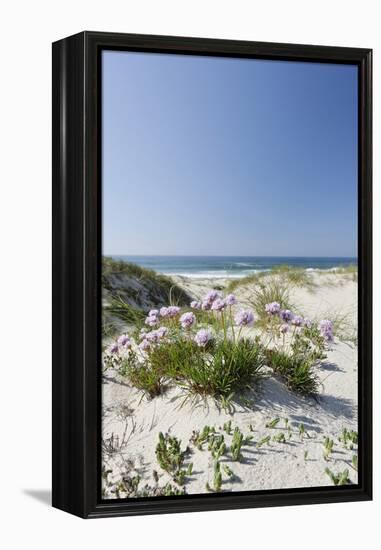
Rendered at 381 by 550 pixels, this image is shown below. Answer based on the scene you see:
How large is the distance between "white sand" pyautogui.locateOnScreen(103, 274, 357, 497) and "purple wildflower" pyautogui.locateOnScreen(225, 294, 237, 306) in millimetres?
42

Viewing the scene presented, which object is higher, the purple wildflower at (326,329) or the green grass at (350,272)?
the green grass at (350,272)

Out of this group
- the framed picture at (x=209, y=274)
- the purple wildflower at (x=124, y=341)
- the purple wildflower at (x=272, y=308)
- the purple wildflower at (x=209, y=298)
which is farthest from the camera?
→ the purple wildflower at (x=272, y=308)

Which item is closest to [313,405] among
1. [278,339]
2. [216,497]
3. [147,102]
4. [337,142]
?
[278,339]

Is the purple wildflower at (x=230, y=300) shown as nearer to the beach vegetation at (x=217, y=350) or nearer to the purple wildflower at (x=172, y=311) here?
the beach vegetation at (x=217, y=350)

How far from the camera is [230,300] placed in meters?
6.12

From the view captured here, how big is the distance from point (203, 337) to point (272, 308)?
0.54m

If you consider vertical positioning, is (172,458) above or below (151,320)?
below

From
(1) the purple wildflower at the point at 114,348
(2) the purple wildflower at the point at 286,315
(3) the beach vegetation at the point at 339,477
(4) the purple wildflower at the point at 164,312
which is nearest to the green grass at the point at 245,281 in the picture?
(2) the purple wildflower at the point at 286,315

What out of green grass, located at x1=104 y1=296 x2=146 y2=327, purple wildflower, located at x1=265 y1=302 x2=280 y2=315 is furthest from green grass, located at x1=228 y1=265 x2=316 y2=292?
green grass, located at x1=104 y1=296 x2=146 y2=327

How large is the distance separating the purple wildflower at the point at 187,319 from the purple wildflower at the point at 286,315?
61cm

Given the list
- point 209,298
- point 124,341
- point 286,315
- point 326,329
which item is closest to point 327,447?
point 326,329

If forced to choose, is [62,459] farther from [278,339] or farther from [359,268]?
[359,268]

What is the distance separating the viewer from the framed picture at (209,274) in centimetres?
571

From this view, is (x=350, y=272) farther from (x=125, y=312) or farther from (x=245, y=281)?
(x=125, y=312)
